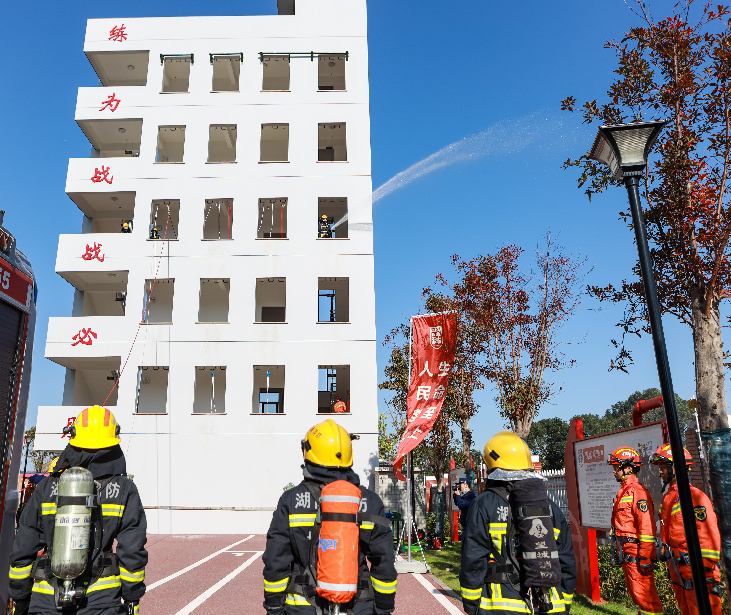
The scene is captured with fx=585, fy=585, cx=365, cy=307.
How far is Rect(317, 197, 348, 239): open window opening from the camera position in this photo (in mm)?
22922

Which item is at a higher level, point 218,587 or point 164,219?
point 164,219

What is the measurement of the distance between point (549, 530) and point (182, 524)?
62.4 ft

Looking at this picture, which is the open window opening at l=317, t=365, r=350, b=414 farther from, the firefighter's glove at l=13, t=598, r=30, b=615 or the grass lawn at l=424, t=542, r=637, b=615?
the firefighter's glove at l=13, t=598, r=30, b=615

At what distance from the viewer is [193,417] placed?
20.8 metres

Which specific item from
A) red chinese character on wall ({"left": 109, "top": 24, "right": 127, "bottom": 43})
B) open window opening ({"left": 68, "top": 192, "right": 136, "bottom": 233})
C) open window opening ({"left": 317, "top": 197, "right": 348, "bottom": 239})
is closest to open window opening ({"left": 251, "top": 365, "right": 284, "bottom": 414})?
open window opening ({"left": 317, "top": 197, "right": 348, "bottom": 239})

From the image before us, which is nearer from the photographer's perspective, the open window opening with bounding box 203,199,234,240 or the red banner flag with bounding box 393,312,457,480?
the red banner flag with bounding box 393,312,457,480

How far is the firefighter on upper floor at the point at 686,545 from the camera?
224 inches

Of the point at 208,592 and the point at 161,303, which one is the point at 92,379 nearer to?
the point at 161,303

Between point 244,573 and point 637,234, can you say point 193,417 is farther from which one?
point 637,234

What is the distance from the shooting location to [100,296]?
24.1 meters

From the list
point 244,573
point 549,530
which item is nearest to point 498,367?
point 244,573

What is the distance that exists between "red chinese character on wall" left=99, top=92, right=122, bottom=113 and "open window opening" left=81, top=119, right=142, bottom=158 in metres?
0.52

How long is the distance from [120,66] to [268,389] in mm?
15494

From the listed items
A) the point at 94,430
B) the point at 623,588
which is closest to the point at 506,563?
the point at 94,430
